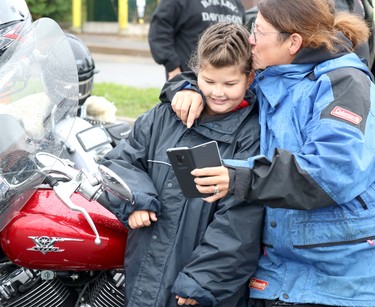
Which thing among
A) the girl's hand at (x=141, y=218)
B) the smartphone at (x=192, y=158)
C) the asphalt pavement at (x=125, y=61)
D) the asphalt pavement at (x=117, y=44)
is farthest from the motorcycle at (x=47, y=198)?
the asphalt pavement at (x=117, y=44)

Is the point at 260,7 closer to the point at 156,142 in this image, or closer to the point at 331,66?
the point at 331,66

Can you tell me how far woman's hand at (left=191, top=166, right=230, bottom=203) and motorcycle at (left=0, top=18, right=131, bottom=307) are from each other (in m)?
0.31

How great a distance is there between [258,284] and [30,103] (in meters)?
1.03

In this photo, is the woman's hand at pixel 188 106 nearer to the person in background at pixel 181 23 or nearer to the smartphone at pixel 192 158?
the smartphone at pixel 192 158

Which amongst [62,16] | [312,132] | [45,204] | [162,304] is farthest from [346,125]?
[62,16]

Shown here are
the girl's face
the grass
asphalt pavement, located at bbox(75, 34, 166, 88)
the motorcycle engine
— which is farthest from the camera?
asphalt pavement, located at bbox(75, 34, 166, 88)

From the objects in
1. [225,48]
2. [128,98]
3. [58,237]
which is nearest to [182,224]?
[58,237]

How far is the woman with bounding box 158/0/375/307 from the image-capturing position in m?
2.31

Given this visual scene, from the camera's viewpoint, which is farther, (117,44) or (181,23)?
(117,44)

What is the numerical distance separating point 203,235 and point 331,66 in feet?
2.39

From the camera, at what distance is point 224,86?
2625 millimetres

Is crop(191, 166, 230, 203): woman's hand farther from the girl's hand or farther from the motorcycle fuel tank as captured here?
the motorcycle fuel tank

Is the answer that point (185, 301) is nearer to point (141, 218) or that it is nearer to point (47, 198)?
point (141, 218)

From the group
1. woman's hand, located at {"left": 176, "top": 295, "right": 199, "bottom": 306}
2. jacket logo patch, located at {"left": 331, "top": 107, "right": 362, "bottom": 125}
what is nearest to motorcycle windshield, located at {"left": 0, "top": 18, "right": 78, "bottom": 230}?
woman's hand, located at {"left": 176, "top": 295, "right": 199, "bottom": 306}
